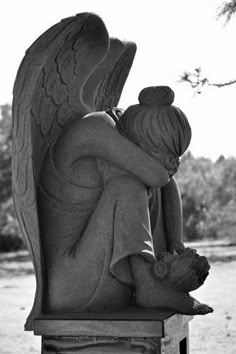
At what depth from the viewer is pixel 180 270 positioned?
4.43 m

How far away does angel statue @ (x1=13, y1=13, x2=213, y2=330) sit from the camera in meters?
4.45

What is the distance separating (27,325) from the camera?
4570 mm

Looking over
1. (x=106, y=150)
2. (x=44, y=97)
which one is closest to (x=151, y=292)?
(x=106, y=150)

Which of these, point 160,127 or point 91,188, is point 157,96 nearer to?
point 160,127

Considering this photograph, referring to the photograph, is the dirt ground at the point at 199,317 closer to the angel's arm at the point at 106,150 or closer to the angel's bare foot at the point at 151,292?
the angel's bare foot at the point at 151,292

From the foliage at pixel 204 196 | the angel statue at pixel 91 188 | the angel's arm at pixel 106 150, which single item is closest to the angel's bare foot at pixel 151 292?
the angel statue at pixel 91 188

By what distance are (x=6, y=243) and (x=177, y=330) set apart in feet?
63.4

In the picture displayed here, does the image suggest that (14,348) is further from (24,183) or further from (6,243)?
(6,243)

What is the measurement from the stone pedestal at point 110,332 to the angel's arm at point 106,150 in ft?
2.75

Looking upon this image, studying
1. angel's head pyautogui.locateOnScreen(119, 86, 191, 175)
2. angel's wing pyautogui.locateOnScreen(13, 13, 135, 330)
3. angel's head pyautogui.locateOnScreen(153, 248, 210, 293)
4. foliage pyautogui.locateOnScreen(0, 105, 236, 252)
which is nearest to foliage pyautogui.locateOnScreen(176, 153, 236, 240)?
foliage pyautogui.locateOnScreen(0, 105, 236, 252)

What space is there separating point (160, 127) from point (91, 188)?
1.91 ft

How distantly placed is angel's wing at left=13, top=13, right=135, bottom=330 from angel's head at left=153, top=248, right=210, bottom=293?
746mm

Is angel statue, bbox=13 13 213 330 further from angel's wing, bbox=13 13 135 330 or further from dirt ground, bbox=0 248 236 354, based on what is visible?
dirt ground, bbox=0 248 236 354

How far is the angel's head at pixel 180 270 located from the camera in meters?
4.43
